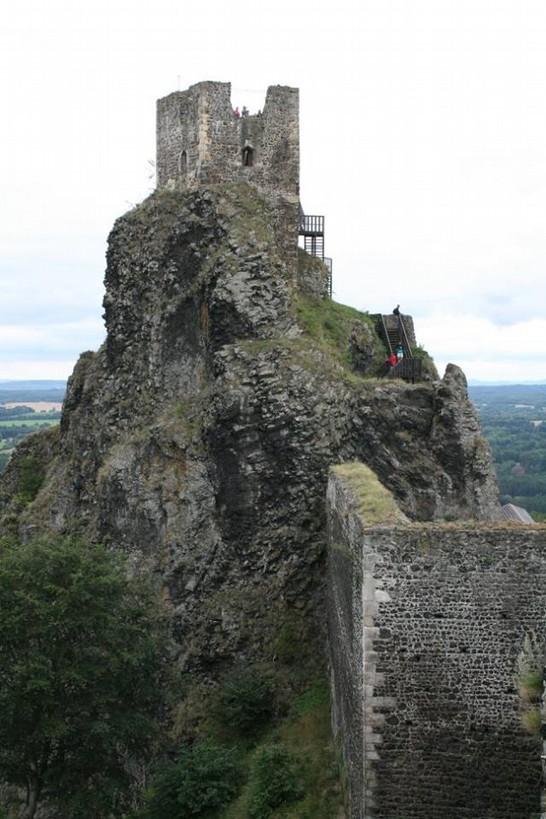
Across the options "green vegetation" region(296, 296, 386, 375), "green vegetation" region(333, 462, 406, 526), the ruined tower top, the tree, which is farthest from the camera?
the ruined tower top

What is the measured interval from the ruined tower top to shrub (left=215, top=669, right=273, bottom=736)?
16270mm

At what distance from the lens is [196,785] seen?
76.6 feet

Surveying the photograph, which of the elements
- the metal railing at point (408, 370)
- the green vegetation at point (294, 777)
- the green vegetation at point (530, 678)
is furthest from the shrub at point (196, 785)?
the metal railing at point (408, 370)

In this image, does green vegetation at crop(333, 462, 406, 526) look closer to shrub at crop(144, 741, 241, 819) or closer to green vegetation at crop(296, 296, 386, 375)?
shrub at crop(144, 741, 241, 819)

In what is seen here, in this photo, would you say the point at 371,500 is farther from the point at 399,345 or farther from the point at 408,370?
the point at 399,345

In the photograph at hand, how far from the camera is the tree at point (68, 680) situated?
22.5 metres

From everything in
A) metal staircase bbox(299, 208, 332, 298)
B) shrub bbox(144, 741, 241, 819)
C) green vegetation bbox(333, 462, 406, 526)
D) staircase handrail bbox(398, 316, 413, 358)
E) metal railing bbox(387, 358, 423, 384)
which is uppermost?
metal staircase bbox(299, 208, 332, 298)

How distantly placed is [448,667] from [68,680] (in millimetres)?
9614

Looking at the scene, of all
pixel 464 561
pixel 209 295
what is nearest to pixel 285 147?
pixel 209 295

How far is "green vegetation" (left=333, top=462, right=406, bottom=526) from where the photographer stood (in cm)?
1791

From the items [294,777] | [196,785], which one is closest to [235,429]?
[196,785]

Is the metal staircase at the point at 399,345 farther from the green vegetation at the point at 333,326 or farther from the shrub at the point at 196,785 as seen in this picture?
the shrub at the point at 196,785

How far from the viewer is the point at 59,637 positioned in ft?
76.4

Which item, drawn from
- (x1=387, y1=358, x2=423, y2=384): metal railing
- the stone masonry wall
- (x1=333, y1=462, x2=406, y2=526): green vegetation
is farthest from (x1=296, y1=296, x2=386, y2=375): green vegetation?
the stone masonry wall
